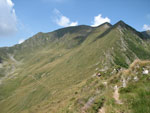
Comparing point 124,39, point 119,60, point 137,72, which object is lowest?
point 137,72

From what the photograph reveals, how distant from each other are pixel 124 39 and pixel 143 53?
34338 millimetres

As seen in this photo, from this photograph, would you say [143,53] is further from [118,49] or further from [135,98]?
[135,98]

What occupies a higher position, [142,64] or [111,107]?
[142,64]

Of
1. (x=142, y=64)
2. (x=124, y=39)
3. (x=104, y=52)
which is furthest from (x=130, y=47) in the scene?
(x=142, y=64)

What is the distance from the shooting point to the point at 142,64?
1806cm

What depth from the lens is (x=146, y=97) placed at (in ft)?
30.6

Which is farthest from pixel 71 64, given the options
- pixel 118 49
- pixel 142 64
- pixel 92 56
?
pixel 142 64

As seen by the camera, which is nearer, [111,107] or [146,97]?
[146,97]

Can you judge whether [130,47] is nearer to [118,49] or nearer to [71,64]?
[118,49]

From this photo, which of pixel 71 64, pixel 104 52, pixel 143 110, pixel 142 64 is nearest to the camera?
pixel 143 110

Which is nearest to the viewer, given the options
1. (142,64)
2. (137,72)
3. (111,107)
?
(111,107)

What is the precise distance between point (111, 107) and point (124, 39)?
203409 mm

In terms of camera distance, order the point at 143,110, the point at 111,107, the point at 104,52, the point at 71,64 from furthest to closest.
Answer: the point at 71,64 < the point at 104,52 < the point at 111,107 < the point at 143,110

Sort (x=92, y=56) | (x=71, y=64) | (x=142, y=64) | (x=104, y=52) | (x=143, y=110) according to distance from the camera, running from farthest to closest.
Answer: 1. (x=71, y=64)
2. (x=92, y=56)
3. (x=104, y=52)
4. (x=142, y=64)
5. (x=143, y=110)
